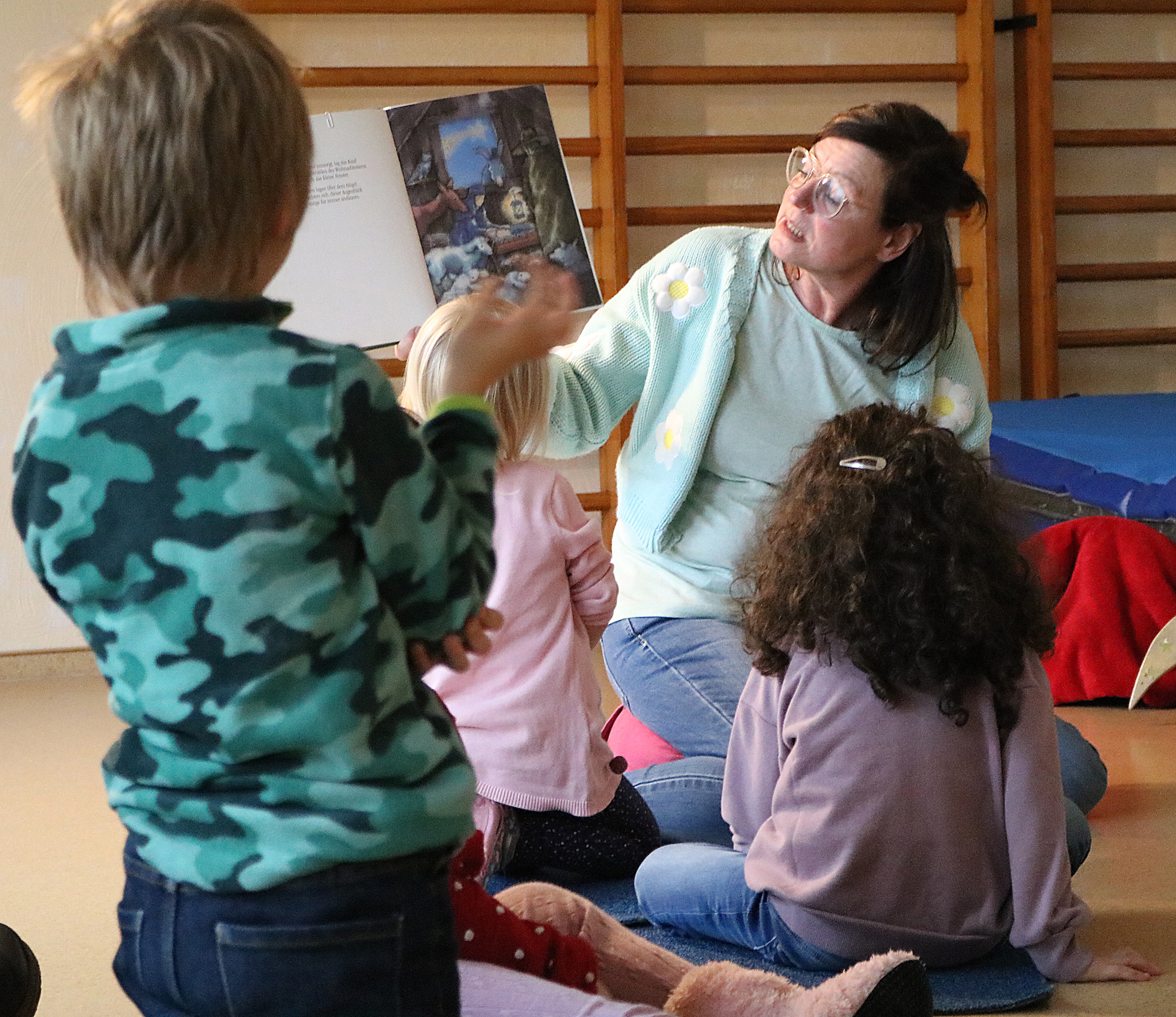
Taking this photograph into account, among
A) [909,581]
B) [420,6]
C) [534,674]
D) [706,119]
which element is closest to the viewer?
[909,581]

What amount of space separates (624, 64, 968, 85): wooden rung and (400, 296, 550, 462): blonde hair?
2.23 meters

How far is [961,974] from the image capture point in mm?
1409

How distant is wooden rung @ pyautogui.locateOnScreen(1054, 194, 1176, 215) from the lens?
13.5ft

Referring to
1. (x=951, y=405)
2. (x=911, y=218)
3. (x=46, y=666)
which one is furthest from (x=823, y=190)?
(x=46, y=666)

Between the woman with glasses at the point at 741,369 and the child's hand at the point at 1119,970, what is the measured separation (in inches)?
19.1

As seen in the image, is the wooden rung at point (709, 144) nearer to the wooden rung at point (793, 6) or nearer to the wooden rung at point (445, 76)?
the wooden rung at point (445, 76)

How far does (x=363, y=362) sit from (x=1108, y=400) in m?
3.33

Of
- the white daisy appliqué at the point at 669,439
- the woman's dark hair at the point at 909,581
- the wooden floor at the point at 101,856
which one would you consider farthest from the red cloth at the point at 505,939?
the white daisy appliqué at the point at 669,439

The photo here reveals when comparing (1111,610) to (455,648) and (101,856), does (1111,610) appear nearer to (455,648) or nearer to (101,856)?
(101,856)

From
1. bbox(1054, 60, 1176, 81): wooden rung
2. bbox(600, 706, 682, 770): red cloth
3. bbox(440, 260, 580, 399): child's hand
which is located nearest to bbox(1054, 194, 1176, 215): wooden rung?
bbox(1054, 60, 1176, 81): wooden rung

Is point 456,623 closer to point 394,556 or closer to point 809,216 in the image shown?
point 394,556

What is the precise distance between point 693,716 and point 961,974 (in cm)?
52

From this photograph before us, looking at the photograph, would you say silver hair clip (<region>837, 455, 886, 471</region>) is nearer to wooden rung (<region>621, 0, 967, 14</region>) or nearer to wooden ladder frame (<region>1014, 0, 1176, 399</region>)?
wooden rung (<region>621, 0, 967, 14</region>)

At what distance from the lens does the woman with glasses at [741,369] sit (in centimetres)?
185
